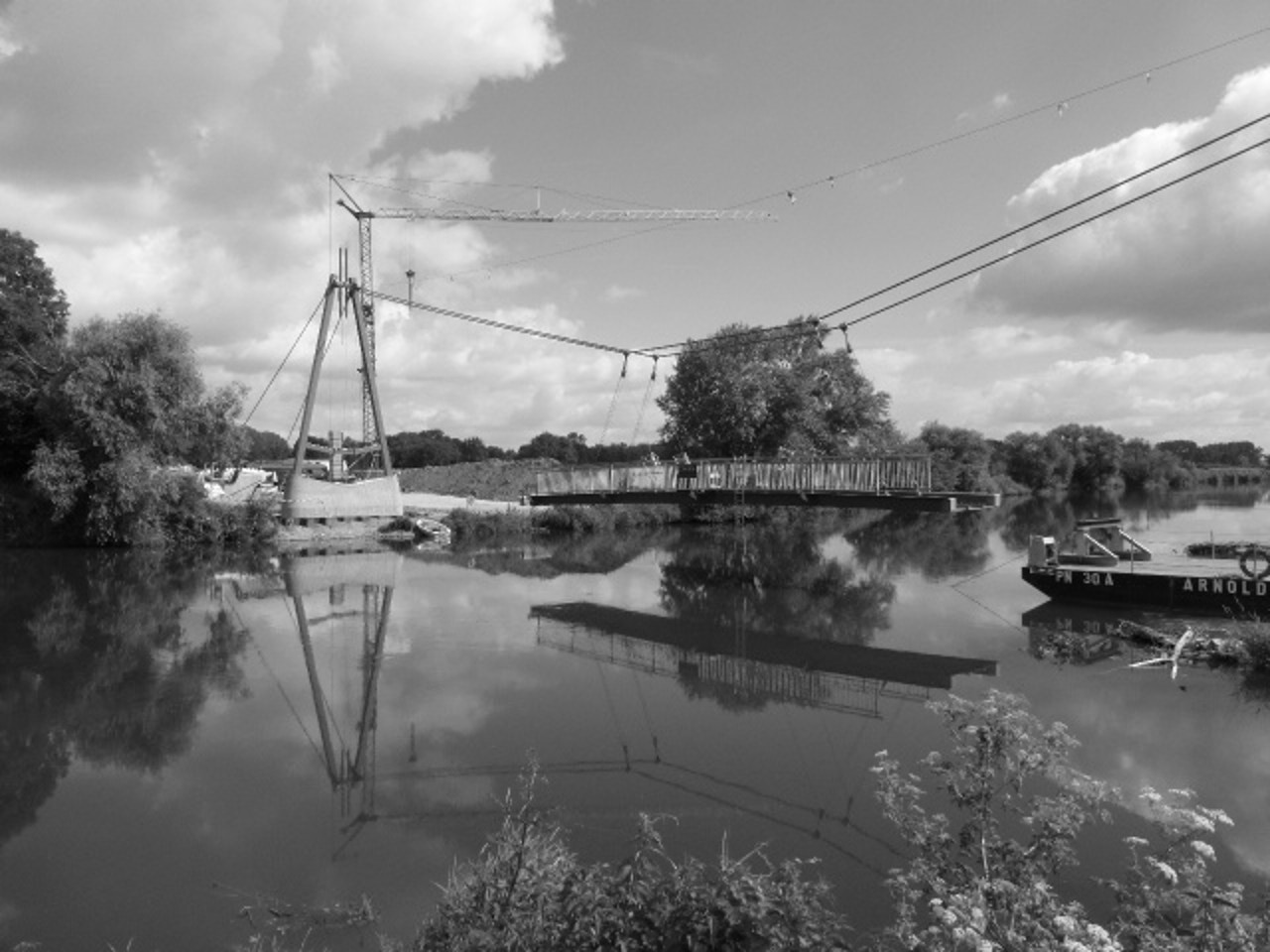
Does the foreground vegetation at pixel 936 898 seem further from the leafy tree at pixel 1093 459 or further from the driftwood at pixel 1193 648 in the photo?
the leafy tree at pixel 1093 459

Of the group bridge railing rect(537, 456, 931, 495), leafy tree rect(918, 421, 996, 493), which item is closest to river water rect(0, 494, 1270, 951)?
bridge railing rect(537, 456, 931, 495)

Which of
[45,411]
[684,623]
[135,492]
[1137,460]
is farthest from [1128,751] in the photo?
[1137,460]

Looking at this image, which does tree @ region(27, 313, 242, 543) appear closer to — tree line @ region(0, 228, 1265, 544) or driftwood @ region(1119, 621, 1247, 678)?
tree line @ region(0, 228, 1265, 544)

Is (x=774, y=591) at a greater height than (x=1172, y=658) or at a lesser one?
lesser

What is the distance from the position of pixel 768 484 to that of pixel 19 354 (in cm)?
2887

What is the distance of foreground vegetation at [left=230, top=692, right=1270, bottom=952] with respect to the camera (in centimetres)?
404

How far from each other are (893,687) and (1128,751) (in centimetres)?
395

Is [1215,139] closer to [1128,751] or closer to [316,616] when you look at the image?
[1128,751]

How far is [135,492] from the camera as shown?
1183 inches

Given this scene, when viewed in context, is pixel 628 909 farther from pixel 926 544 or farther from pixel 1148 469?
pixel 1148 469

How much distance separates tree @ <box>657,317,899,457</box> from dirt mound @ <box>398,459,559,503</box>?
9.94 m

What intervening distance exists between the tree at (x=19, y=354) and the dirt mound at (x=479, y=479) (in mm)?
22396

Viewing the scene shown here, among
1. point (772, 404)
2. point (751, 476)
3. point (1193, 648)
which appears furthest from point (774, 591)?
point (772, 404)

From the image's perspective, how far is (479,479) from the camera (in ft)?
186
